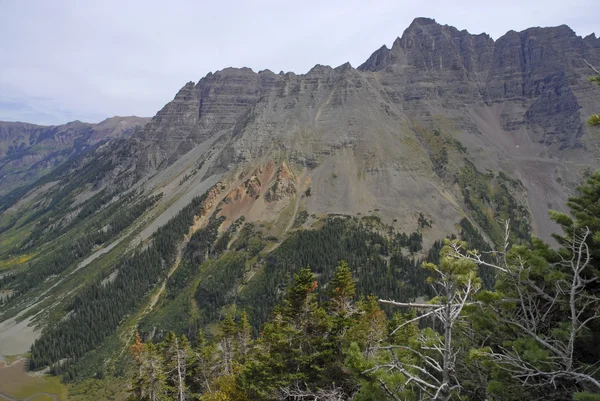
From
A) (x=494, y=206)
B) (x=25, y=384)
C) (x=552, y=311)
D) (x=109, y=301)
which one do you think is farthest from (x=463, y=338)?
(x=494, y=206)

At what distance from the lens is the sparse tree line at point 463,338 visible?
35.0 ft

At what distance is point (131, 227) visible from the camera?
190375 millimetres

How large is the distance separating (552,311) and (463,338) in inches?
146

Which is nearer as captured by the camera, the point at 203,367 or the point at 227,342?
the point at 203,367

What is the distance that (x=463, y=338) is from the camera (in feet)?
51.2

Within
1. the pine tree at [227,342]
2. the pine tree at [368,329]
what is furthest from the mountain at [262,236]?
the pine tree at [368,329]

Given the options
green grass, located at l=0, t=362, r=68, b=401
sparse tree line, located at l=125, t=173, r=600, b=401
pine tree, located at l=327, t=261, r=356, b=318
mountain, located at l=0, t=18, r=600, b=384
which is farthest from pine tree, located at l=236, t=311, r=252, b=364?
green grass, located at l=0, t=362, r=68, b=401

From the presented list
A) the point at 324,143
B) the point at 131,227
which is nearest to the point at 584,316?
the point at 324,143

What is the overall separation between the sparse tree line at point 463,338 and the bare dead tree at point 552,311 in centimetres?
5

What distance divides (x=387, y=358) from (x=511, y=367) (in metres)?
6.33

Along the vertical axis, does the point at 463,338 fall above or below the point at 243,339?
above

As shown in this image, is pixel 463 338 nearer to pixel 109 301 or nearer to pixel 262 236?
pixel 262 236

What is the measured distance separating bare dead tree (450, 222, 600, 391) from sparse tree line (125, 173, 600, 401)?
54mm

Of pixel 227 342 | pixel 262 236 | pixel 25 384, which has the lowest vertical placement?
pixel 25 384
